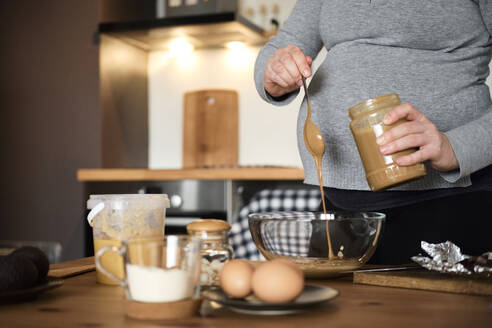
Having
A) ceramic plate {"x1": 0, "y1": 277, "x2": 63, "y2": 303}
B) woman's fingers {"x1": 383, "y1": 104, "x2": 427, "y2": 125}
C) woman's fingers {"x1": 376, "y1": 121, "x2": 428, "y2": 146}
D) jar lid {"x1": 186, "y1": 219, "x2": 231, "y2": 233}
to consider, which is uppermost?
woman's fingers {"x1": 383, "y1": 104, "x2": 427, "y2": 125}

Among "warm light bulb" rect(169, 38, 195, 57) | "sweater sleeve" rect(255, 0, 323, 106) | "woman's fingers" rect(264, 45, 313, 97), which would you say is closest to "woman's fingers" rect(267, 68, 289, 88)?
"woman's fingers" rect(264, 45, 313, 97)

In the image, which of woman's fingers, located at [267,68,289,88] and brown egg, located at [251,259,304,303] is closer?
brown egg, located at [251,259,304,303]

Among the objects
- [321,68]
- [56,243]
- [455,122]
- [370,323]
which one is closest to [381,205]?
[455,122]

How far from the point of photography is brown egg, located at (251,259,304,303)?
1.94 ft

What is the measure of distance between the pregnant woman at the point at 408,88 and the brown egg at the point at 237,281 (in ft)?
1.54

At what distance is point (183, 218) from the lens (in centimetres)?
233

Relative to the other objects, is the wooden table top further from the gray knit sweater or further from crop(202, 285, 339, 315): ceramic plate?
the gray knit sweater

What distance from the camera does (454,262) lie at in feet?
2.54

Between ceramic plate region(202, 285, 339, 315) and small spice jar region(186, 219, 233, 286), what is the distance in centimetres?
14

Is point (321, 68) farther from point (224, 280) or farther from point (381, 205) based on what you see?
point (224, 280)

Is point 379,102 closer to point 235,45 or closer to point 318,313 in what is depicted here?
point 318,313

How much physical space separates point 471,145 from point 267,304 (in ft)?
1.80

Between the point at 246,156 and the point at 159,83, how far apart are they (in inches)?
24.7

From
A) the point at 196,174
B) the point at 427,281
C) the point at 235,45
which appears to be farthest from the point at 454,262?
the point at 235,45
